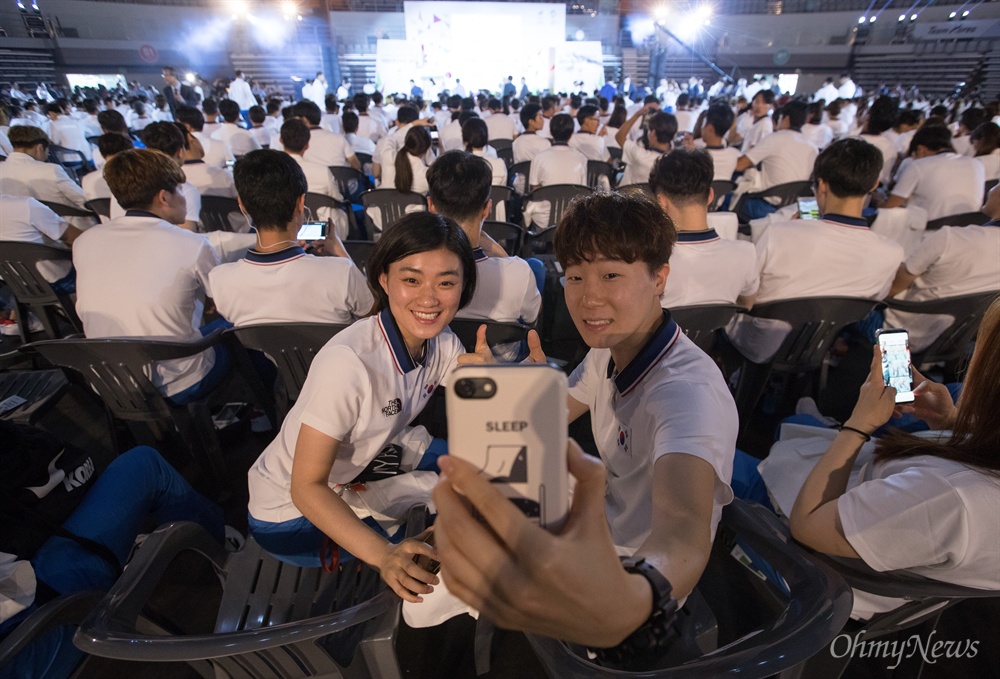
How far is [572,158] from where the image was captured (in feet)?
15.1

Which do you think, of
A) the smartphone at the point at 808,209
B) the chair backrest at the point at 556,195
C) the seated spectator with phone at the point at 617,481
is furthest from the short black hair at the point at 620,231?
the chair backrest at the point at 556,195

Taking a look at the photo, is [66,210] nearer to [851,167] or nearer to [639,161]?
[639,161]

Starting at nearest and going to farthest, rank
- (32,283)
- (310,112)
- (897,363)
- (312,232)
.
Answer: (897,363), (312,232), (32,283), (310,112)

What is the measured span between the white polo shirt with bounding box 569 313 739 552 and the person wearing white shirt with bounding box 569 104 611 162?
5.18 m

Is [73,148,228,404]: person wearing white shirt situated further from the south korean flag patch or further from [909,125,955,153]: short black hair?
[909,125,955,153]: short black hair

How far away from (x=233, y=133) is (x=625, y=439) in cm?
730

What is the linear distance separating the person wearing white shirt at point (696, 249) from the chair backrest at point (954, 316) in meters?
0.66

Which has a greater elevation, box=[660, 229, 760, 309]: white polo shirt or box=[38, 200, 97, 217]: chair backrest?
box=[38, 200, 97, 217]: chair backrest

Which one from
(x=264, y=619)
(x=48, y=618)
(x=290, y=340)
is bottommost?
(x=264, y=619)

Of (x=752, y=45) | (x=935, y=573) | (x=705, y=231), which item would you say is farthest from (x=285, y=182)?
(x=752, y=45)

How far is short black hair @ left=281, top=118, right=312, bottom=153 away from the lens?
4.14 metres

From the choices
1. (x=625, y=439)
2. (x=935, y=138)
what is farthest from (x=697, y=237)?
(x=935, y=138)

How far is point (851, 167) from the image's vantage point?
218cm

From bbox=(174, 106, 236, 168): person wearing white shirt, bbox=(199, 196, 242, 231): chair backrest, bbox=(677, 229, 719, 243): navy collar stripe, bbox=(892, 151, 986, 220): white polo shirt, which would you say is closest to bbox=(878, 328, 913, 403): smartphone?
bbox=(677, 229, 719, 243): navy collar stripe
